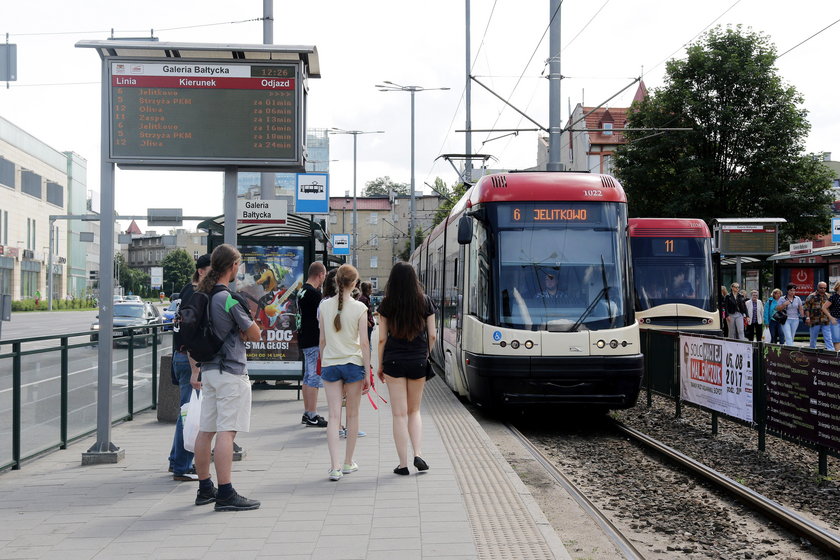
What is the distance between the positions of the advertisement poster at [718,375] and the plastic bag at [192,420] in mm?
5800

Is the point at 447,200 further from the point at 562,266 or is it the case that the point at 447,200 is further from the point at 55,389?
the point at 55,389

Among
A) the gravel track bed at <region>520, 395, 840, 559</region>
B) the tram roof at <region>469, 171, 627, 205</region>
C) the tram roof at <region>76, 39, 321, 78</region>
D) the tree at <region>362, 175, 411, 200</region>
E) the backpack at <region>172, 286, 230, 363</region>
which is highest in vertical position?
the tree at <region>362, 175, 411, 200</region>

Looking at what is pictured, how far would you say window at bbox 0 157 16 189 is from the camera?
217 ft

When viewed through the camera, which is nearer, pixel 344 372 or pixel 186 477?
pixel 186 477

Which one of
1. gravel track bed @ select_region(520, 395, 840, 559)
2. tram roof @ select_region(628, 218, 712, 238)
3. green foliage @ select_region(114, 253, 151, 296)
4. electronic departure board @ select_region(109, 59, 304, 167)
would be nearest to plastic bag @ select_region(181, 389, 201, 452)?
electronic departure board @ select_region(109, 59, 304, 167)

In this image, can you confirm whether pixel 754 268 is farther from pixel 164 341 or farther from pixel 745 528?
pixel 745 528

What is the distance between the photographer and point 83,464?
25.8 feet

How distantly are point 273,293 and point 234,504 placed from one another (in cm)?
670

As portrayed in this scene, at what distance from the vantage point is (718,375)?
1040 centimetres

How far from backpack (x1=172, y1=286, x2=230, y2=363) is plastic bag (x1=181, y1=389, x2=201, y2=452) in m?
0.72

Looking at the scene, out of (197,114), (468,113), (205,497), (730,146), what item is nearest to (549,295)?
(197,114)

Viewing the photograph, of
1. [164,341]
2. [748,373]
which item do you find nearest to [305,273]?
[164,341]

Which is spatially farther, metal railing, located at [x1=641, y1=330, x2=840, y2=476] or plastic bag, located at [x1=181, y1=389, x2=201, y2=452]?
metal railing, located at [x1=641, y1=330, x2=840, y2=476]

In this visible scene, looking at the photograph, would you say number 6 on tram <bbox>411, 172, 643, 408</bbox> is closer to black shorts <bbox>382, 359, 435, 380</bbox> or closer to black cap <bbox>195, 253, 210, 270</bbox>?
black shorts <bbox>382, 359, 435, 380</bbox>
